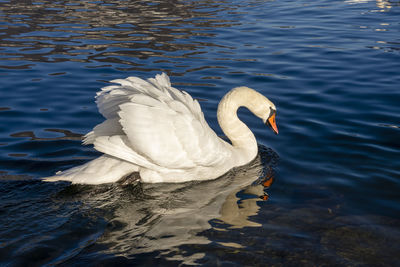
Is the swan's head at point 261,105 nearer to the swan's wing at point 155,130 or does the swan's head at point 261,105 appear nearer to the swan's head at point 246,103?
the swan's head at point 246,103

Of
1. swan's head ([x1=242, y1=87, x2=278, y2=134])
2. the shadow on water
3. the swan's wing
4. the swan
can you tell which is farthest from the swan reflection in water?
swan's head ([x1=242, y1=87, x2=278, y2=134])

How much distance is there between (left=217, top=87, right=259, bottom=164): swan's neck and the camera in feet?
25.0

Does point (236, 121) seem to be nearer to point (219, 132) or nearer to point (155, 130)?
point (219, 132)

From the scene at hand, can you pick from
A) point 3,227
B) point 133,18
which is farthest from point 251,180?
point 133,18

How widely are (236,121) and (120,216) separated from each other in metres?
2.56

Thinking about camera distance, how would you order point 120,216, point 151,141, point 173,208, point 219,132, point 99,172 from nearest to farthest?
1. point 120,216
2. point 173,208
3. point 151,141
4. point 99,172
5. point 219,132

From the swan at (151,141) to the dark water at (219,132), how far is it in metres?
0.23

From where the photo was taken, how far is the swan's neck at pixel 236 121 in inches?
301

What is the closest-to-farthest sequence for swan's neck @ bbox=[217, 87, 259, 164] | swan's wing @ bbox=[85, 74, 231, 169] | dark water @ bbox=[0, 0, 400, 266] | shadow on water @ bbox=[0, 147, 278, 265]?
shadow on water @ bbox=[0, 147, 278, 265], dark water @ bbox=[0, 0, 400, 266], swan's wing @ bbox=[85, 74, 231, 169], swan's neck @ bbox=[217, 87, 259, 164]

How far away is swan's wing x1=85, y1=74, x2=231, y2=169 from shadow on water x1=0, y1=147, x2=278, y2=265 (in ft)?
1.51

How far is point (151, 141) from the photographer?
20.9 feet

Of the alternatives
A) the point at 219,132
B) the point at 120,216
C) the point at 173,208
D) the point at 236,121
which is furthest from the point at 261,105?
the point at 120,216

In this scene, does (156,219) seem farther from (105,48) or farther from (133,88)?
(105,48)

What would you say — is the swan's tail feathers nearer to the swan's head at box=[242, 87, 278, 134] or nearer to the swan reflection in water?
the swan reflection in water
